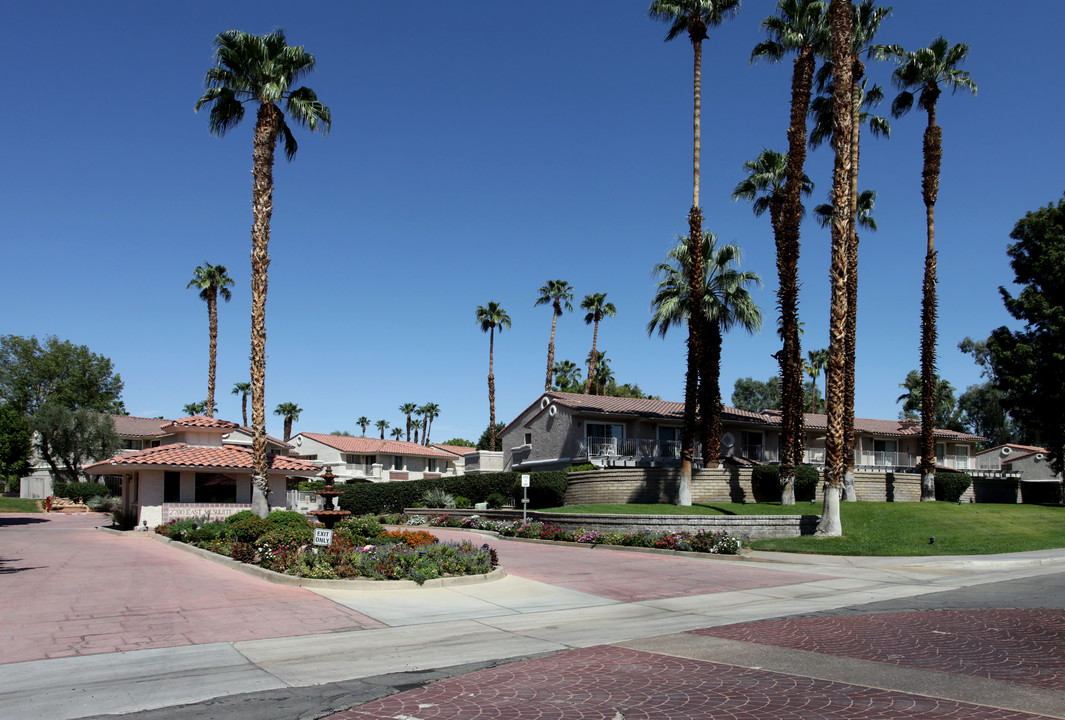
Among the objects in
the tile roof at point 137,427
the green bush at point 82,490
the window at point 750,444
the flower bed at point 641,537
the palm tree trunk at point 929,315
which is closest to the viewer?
the flower bed at point 641,537

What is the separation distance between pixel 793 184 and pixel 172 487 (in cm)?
2850

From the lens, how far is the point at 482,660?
9.23 meters

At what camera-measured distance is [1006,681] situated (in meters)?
7.79

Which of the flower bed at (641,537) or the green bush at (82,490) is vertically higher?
the flower bed at (641,537)

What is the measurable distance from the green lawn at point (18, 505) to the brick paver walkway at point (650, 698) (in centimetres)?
5307

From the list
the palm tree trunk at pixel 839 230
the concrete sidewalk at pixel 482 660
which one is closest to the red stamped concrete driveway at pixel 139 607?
the concrete sidewalk at pixel 482 660

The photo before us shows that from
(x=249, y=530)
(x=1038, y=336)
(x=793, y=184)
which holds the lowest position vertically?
(x=249, y=530)

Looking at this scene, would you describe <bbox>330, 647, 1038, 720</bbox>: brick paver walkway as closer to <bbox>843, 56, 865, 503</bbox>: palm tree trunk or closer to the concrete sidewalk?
the concrete sidewalk

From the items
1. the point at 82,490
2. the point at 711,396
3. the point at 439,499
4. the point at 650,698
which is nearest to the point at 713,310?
the point at 711,396

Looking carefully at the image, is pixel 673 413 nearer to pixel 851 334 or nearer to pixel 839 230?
pixel 851 334

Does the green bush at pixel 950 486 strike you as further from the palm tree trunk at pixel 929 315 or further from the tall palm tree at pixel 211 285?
the tall palm tree at pixel 211 285

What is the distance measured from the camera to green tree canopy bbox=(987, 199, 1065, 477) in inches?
1503

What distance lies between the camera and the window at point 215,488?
33175 millimetres

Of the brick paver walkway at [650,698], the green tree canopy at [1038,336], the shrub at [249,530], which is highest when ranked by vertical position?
the green tree canopy at [1038,336]
